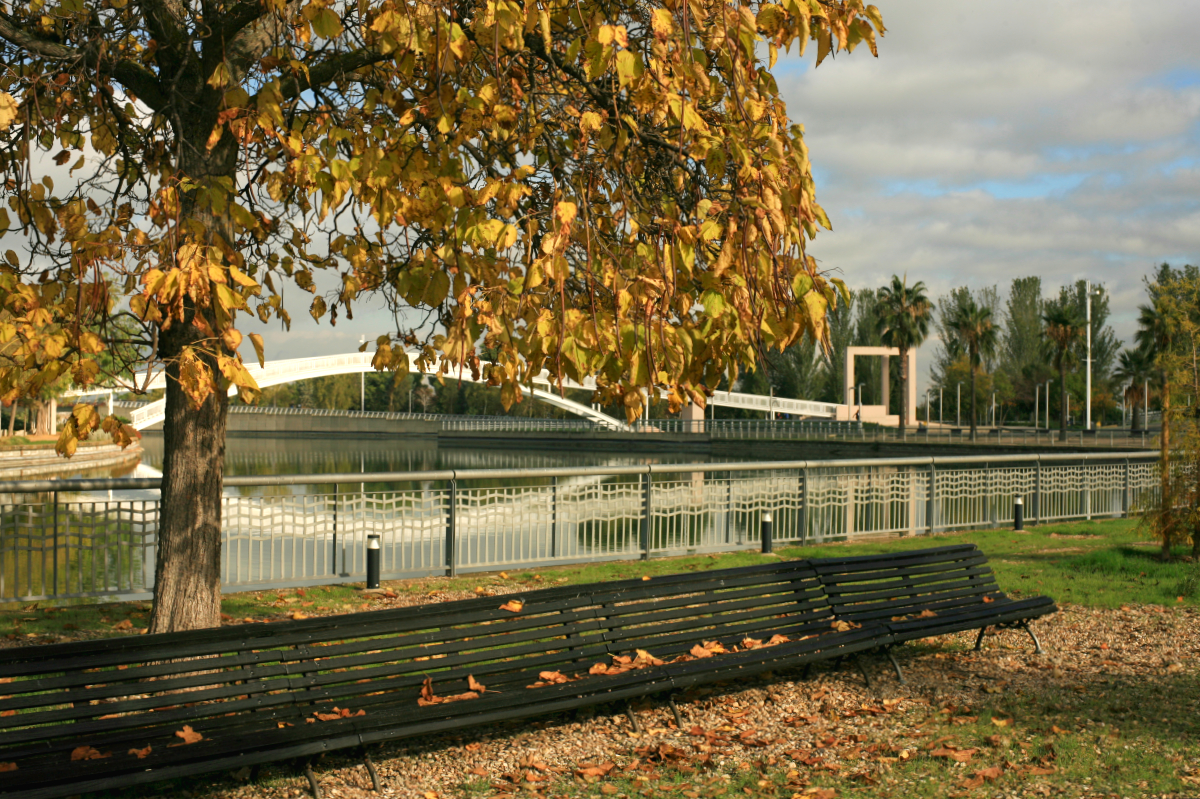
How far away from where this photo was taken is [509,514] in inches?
393

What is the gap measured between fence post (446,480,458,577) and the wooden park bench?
13.8ft

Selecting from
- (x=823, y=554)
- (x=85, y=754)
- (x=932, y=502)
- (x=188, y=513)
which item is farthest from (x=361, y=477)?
(x=932, y=502)

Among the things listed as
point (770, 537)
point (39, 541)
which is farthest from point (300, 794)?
point (770, 537)

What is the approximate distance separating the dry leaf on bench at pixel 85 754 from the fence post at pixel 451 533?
5.70 m

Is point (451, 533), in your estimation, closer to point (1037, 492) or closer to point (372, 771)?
point (372, 771)

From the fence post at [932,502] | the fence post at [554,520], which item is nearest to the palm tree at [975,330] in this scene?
the fence post at [932,502]

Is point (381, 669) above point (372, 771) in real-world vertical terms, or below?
above

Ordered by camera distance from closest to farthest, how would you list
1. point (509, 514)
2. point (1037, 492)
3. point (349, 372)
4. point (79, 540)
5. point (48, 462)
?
point (79, 540) < point (509, 514) < point (1037, 492) < point (48, 462) < point (349, 372)

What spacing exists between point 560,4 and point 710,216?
1.14m

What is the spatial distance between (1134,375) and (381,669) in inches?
2661

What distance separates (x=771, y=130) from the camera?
3.46 m

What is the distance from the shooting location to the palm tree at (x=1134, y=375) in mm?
52409

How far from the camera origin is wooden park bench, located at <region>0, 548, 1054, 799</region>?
3326mm

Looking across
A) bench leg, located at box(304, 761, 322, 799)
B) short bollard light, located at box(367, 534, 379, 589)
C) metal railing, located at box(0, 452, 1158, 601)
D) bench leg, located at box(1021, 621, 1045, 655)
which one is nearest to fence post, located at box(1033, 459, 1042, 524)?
metal railing, located at box(0, 452, 1158, 601)
